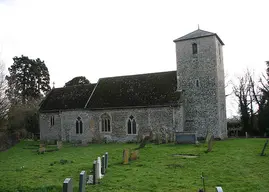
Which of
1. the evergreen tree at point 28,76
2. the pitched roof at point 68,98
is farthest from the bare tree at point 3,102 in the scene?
the evergreen tree at point 28,76

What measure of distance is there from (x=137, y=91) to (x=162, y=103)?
11.6 ft

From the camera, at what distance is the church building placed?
2606 centimetres

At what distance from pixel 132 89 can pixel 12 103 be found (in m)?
13.6

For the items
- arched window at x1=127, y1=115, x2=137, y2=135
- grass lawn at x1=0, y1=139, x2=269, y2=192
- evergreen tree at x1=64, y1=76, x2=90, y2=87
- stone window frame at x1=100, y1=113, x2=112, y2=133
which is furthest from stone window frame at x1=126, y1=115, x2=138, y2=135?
evergreen tree at x1=64, y1=76, x2=90, y2=87

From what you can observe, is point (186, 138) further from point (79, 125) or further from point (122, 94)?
point (79, 125)

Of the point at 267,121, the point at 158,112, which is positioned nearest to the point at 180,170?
the point at 158,112

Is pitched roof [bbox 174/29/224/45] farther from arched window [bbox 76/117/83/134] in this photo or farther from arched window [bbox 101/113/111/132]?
arched window [bbox 76/117/83/134]

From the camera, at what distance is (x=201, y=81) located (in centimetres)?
2684

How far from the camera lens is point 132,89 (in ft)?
94.9

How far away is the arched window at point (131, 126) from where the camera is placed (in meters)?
27.2

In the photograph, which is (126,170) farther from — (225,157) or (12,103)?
(12,103)

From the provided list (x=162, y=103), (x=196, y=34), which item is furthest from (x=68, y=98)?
(x=196, y=34)

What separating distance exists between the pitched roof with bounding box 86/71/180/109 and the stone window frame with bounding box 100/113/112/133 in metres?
1.12

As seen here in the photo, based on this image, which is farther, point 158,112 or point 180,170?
point 158,112
